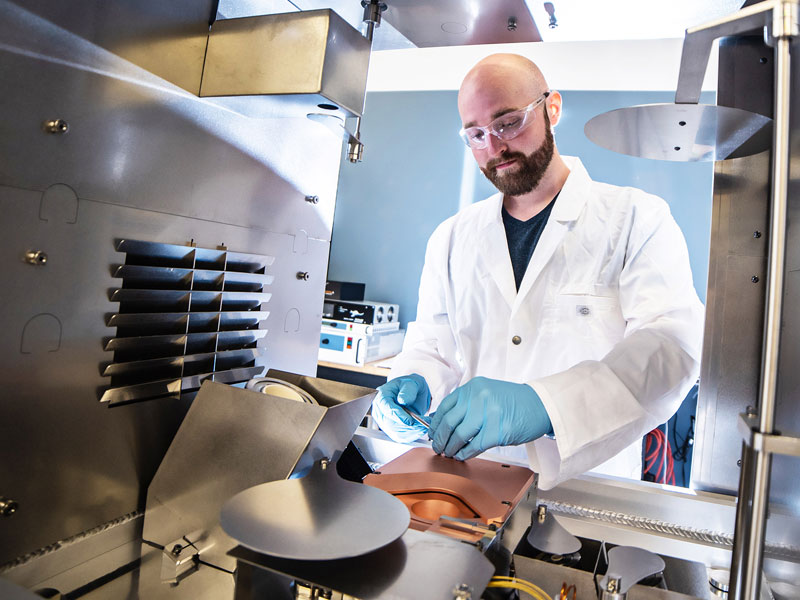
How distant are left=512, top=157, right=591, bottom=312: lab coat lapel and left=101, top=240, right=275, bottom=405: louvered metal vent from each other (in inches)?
30.7

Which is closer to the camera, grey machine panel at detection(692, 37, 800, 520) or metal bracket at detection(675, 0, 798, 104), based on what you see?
metal bracket at detection(675, 0, 798, 104)

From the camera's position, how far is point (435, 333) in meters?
1.78

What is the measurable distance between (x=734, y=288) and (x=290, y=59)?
1065 mm

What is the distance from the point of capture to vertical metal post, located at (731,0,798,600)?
0.45 m

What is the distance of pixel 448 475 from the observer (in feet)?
2.85

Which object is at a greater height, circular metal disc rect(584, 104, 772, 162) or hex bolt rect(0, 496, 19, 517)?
circular metal disc rect(584, 104, 772, 162)

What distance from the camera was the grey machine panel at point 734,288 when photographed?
1.22 metres

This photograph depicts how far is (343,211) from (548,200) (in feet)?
9.83

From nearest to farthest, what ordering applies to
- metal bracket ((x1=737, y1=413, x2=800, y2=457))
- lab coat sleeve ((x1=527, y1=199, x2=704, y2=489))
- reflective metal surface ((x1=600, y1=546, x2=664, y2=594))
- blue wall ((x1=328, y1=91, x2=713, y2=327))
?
1. metal bracket ((x1=737, y1=413, x2=800, y2=457))
2. reflective metal surface ((x1=600, y1=546, x2=664, y2=594))
3. lab coat sleeve ((x1=527, y1=199, x2=704, y2=489))
4. blue wall ((x1=328, y1=91, x2=713, y2=327))

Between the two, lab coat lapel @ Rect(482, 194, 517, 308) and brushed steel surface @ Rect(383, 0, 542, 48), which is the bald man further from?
brushed steel surface @ Rect(383, 0, 542, 48)

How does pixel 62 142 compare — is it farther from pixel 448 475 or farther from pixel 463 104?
pixel 463 104

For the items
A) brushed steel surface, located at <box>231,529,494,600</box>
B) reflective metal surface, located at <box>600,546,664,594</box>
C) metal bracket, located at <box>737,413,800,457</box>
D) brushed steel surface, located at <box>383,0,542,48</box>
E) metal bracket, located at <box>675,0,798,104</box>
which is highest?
brushed steel surface, located at <box>383,0,542,48</box>

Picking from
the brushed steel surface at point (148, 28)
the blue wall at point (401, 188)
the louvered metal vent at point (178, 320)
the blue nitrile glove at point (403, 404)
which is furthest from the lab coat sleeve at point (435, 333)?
the blue wall at point (401, 188)

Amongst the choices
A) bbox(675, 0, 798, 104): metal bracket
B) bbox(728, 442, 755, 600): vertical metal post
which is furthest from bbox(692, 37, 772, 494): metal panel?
bbox(728, 442, 755, 600): vertical metal post
